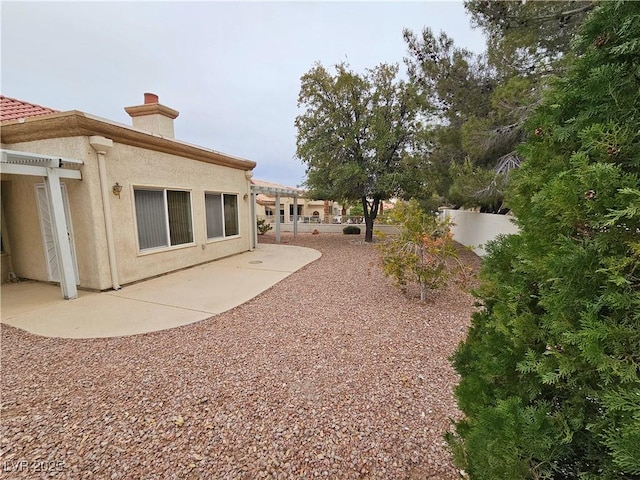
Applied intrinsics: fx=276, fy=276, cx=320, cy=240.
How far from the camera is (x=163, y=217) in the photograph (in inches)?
309

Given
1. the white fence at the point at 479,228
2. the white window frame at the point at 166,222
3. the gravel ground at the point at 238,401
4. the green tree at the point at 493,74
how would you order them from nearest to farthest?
the gravel ground at the point at 238,401 < the green tree at the point at 493,74 < the white window frame at the point at 166,222 < the white fence at the point at 479,228

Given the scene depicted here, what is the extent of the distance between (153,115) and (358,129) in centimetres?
818

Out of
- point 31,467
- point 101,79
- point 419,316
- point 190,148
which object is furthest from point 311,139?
point 31,467

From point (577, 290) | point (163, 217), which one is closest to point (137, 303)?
point (163, 217)

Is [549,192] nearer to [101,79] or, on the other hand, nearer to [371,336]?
[371,336]

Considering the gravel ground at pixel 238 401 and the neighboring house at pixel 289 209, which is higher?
the neighboring house at pixel 289 209

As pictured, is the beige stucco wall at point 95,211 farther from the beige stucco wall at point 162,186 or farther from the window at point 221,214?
the window at point 221,214

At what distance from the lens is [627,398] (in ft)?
2.83

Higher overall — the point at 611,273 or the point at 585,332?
the point at 611,273

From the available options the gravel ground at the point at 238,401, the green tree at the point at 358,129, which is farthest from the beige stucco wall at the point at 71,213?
the green tree at the point at 358,129

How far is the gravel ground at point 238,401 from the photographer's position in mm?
2174

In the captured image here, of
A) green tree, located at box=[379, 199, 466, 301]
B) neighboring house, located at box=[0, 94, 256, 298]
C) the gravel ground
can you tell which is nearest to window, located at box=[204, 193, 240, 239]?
neighboring house, located at box=[0, 94, 256, 298]

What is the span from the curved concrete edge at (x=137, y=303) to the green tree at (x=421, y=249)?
10.9 ft

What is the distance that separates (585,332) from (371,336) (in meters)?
3.58
